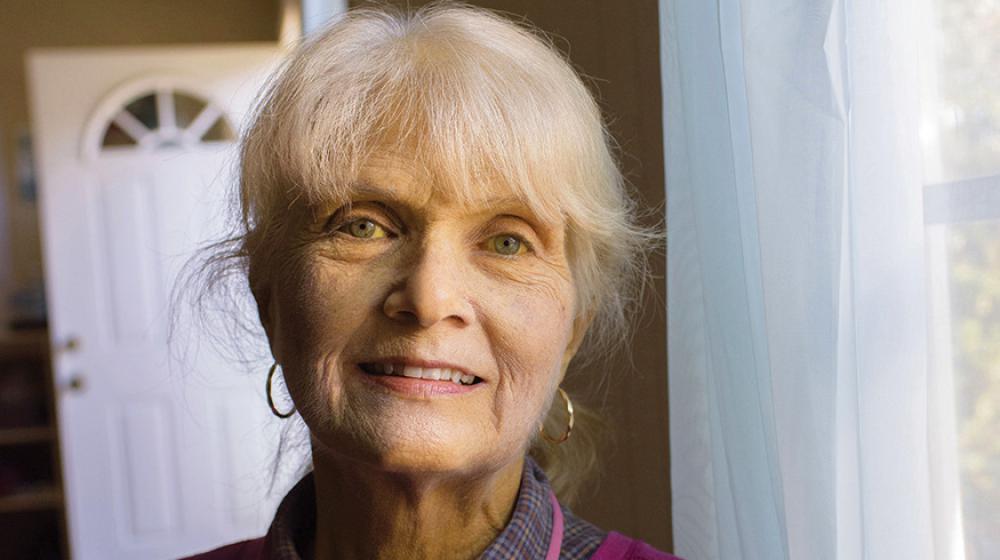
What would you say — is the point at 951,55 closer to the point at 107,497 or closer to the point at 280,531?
the point at 280,531

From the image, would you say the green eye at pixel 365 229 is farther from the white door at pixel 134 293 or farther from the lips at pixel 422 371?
the white door at pixel 134 293

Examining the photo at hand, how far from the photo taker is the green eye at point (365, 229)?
Result: 0.92 metres

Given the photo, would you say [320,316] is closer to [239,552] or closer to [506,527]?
[506,527]

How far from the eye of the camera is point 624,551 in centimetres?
100

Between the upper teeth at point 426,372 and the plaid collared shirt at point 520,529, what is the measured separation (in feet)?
0.56

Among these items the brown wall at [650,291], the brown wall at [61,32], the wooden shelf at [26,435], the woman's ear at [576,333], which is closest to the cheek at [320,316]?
the woman's ear at [576,333]

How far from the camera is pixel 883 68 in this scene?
0.71 metres

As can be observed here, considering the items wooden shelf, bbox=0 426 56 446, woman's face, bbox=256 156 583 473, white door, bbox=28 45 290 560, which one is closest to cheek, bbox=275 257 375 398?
woman's face, bbox=256 156 583 473

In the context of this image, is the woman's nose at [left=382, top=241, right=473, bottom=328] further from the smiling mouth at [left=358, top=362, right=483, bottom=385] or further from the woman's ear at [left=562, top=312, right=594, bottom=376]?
the woman's ear at [left=562, top=312, right=594, bottom=376]

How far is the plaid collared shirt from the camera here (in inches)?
38.0

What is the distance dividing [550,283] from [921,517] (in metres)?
0.39

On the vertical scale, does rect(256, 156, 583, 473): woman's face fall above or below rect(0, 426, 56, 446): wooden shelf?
above

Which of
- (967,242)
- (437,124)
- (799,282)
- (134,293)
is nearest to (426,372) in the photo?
(437,124)

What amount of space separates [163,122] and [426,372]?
353 cm
